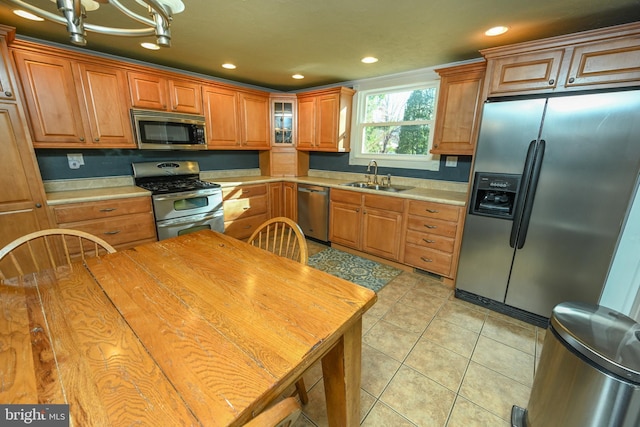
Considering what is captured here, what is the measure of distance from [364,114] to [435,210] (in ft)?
5.89

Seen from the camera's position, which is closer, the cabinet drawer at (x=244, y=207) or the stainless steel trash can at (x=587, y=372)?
the stainless steel trash can at (x=587, y=372)

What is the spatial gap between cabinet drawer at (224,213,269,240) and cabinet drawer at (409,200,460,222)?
6.91 feet

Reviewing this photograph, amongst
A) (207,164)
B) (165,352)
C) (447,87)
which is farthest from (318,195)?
(165,352)

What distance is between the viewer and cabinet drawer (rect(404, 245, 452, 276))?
2596mm

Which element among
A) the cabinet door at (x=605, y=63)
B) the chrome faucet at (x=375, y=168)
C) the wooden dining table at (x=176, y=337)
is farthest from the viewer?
the chrome faucet at (x=375, y=168)

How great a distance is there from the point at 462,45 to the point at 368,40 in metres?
0.84

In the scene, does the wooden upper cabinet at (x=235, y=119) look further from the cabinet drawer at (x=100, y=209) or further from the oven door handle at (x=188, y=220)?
the cabinet drawer at (x=100, y=209)

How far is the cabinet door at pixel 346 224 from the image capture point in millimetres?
3217

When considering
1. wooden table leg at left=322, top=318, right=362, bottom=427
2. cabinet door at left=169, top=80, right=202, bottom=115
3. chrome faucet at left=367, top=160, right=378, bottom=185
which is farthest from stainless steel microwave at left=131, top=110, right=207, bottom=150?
wooden table leg at left=322, top=318, right=362, bottom=427

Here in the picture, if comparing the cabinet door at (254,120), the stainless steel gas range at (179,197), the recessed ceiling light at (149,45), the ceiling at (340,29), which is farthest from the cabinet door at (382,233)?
the recessed ceiling light at (149,45)

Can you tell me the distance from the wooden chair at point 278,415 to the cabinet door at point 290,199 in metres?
3.35

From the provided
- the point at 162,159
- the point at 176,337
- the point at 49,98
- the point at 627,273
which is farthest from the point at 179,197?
the point at 627,273

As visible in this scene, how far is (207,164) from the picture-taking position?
144 inches

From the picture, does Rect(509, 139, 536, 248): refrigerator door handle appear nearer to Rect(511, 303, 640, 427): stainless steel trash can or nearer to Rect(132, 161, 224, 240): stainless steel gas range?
Rect(511, 303, 640, 427): stainless steel trash can
